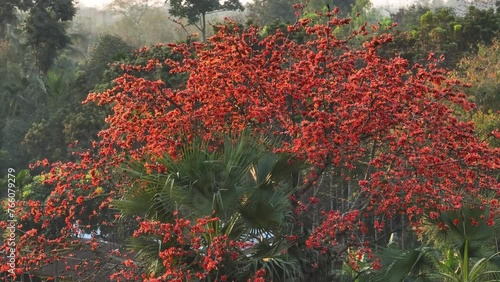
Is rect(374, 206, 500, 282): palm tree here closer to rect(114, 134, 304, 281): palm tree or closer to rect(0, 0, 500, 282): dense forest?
rect(0, 0, 500, 282): dense forest

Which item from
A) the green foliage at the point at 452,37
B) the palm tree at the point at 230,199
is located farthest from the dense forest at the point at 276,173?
the green foliage at the point at 452,37

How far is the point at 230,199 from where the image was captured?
25.9ft

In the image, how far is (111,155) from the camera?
10086mm

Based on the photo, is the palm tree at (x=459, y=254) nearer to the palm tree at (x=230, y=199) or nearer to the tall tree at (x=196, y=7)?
the palm tree at (x=230, y=199)

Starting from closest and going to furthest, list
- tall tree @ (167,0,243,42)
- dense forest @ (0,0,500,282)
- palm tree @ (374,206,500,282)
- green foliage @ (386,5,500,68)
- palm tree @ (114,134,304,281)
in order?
palm tree @ (114,134,304,281)
dense forest @ (0,0,500,282)
palm tree @ (374,206,500,282)
green foliage @ (386,5,500,68)
tall tree @ (167,0,243,42)

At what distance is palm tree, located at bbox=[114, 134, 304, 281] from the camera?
26.0ft

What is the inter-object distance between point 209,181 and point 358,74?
257 centimetres

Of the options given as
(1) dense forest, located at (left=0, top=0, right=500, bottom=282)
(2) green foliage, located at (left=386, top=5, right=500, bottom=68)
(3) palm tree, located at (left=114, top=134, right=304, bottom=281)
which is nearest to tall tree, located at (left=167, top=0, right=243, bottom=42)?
(2) green foliage, located at (left=386, top=5, right=500, bottom=68)

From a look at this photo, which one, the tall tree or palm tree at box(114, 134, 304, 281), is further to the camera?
the tall tree

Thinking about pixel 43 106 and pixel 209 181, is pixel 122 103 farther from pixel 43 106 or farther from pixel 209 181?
pixel 43 106

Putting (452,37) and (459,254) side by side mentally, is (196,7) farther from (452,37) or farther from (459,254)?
(459,254)

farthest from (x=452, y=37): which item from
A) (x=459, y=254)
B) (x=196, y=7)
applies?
(x=459, y=254)

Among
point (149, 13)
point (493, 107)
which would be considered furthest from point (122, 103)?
point (149, 13)

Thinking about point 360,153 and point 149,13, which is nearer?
point 360,153
